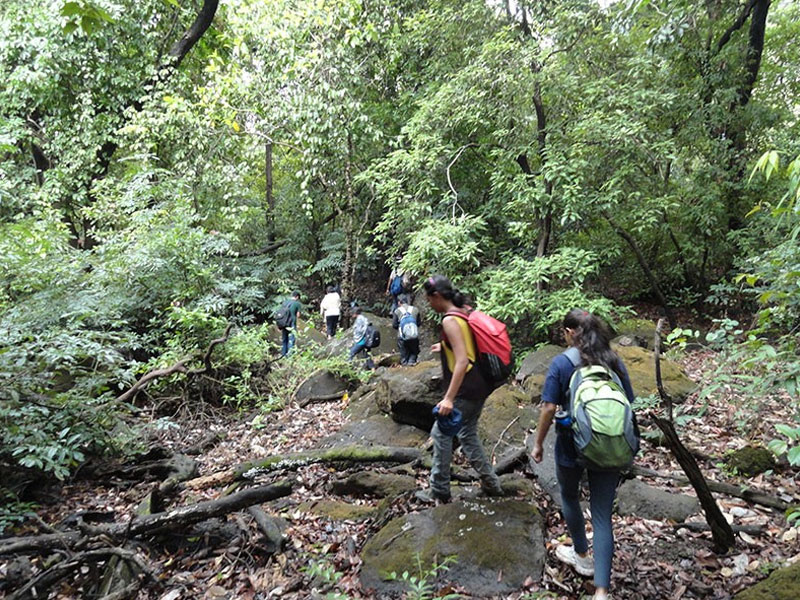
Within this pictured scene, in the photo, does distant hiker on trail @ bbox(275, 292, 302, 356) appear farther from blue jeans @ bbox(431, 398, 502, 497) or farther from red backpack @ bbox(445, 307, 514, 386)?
red backpack @ bbox(445, 307, 514, 386)

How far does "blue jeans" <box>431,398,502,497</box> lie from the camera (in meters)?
3.72

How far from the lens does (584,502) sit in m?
4.06

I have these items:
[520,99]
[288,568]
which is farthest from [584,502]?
[520,99]

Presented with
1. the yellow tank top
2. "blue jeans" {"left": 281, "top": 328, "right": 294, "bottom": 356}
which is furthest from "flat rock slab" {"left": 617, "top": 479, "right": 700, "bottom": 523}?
"blue jeans" {"left": 281, "top": 328, "right": 294, "bottom": 356}

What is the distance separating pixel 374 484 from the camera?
14.9ft

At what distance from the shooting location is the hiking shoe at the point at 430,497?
12.6 feet

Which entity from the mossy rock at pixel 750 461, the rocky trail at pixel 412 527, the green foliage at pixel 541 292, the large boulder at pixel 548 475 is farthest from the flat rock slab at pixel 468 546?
the green foliage at pixel 541 292

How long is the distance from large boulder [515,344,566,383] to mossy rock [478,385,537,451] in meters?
1.62

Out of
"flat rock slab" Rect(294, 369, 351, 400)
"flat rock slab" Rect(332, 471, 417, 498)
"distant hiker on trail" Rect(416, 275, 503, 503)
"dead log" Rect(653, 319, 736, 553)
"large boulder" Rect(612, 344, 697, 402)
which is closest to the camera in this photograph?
"dead log" Rect(653, 319, 736, 553)

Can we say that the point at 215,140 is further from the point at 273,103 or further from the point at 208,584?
the point at 208,584

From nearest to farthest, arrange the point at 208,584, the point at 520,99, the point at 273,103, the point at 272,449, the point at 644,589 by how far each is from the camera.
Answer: the point at 644,589 → the point at 208,584 → the point at 272,449 → the point at 520,99 → the point at 273,103

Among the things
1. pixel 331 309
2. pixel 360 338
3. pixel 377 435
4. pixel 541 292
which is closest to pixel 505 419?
pixel 377 435

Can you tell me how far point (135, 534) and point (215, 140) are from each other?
424 inches

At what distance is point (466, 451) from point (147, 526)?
265cm
